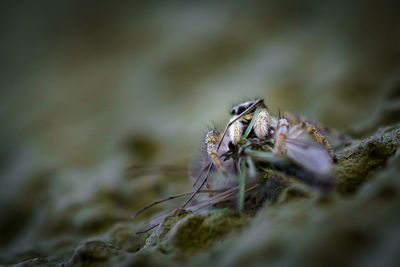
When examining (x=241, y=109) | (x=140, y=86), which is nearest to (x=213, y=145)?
(x=241, y=109)

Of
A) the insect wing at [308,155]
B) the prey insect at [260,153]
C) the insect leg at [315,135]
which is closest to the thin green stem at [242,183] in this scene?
the prey insect at [260,153]

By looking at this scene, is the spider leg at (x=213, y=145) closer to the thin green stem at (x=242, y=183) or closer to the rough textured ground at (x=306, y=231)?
the thin green stem at (x=242, y=183)

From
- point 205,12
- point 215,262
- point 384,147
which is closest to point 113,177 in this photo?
point 215,262

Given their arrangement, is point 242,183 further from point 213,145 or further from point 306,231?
point 306,231

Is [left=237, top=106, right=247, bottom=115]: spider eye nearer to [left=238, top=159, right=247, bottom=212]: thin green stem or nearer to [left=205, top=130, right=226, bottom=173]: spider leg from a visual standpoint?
[left=205, top=130, right=226, bottom=173]: spider leg

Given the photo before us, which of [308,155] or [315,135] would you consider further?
[315,135]

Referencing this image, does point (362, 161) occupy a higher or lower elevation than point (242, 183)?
lower

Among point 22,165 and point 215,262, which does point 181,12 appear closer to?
point 22,165
